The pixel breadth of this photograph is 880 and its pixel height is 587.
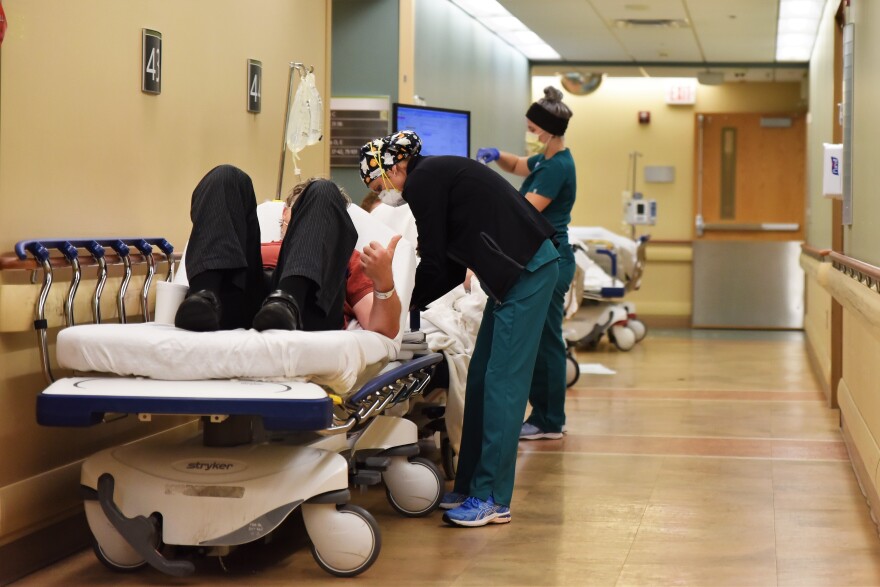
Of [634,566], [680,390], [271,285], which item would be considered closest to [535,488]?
[634,566]

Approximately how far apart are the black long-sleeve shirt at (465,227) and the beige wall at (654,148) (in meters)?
8.34

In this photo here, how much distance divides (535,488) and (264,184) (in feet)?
5.33

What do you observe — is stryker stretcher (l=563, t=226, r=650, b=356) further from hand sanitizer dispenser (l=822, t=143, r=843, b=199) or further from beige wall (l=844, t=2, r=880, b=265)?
beige wall (l=844, t=2, r=880, b=265)

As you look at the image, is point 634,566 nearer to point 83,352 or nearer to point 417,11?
point 83,352

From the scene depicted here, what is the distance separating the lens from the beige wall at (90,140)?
2.98 meters

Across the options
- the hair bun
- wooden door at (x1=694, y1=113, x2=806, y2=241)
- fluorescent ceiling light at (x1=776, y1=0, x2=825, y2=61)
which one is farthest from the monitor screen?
wooden door at (x1=694, y1=113, x2=806, y2=241)

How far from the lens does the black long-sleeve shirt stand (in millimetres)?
3547

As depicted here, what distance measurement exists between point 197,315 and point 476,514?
3.82 feet

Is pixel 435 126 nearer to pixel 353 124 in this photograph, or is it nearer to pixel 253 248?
pixel 353 124

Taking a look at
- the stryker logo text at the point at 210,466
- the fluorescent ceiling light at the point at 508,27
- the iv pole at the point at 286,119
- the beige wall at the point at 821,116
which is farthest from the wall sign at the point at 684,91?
the stryker logo text at the point at 210,466

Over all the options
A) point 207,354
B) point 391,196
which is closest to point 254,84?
point 391,196

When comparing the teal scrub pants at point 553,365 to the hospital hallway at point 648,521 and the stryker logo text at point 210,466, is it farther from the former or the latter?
the stryker logo text at point 210,466

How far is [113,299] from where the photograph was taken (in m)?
3.40

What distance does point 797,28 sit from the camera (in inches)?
350
